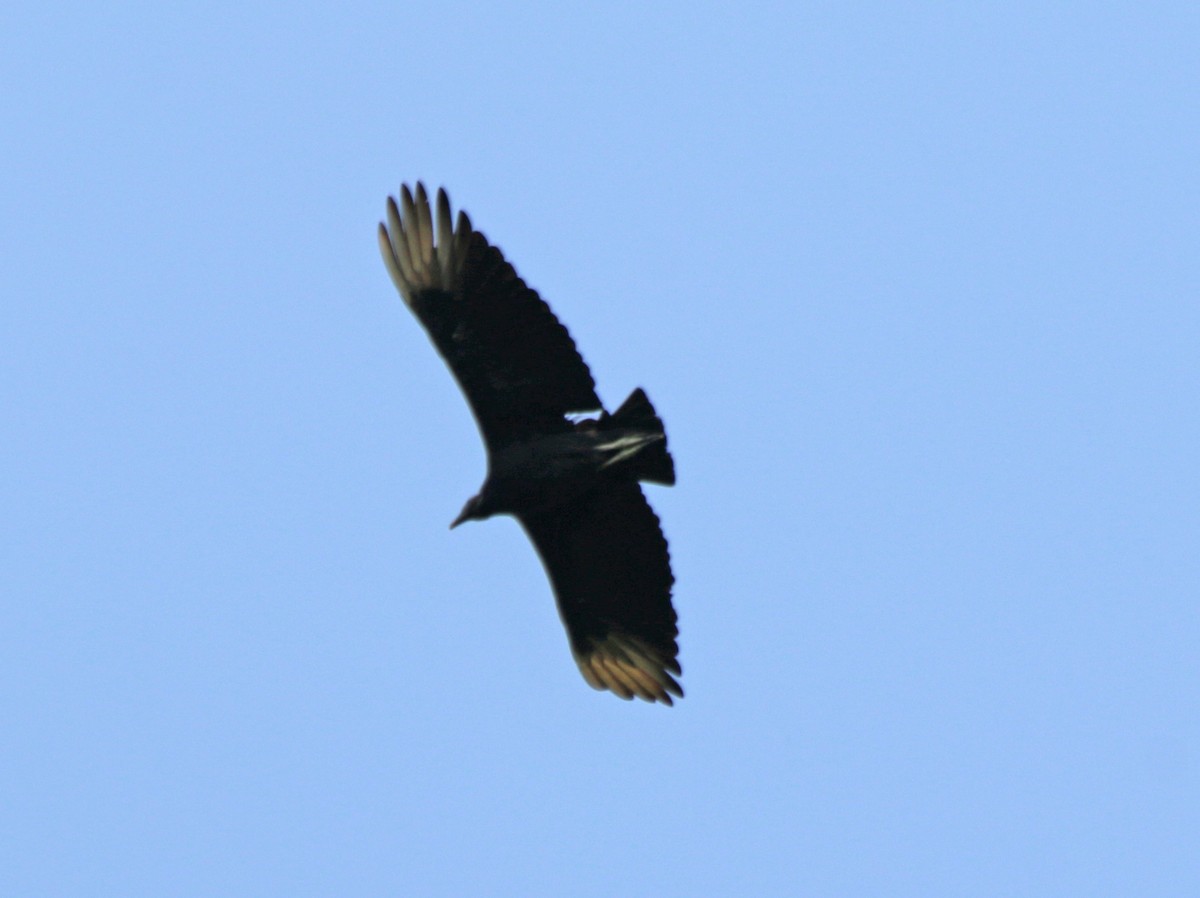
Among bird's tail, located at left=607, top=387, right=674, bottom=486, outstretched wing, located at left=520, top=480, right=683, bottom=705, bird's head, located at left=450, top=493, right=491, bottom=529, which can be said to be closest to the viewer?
bird's tail, located at left=607, top=387, right=674, bottom=486

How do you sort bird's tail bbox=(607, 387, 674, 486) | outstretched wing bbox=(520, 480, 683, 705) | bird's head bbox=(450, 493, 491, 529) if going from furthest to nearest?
1. outstretched wing bbox=(520, 480, 683, 705)
2. bird's head bbox=(450, 493, 491, 529)
3. bird's tail bbox=(607, 387, 674, 486)

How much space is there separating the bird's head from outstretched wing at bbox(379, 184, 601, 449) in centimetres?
52

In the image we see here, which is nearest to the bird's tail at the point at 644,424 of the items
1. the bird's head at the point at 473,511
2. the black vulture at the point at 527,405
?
the black vulture at the point at 527,405

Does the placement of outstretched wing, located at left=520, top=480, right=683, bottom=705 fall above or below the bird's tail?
below

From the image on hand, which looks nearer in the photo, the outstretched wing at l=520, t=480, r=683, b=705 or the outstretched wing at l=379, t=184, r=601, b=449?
the outstretched wing at l=379, t=184, r=601, b=449

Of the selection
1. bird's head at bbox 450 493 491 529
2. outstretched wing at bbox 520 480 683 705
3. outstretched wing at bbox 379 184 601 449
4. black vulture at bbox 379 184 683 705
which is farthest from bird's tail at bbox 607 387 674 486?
bird's head at bbox 450 493 491 529

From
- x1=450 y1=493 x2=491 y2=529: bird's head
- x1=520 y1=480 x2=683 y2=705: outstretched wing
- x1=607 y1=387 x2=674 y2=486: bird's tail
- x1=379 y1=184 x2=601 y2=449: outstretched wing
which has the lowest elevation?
x1=520 y1=480 x2=683 y2=705: outstretched wing

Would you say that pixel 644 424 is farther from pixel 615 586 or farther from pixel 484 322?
pixel 615 586

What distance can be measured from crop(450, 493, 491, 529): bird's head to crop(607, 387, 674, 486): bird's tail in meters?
1.06

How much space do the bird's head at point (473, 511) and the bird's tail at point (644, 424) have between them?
3.49 ft

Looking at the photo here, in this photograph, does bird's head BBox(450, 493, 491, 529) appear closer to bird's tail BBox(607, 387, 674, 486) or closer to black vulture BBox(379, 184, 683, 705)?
black vulture BBox(379, 184, 683, 705)

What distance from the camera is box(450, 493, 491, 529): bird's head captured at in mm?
11547

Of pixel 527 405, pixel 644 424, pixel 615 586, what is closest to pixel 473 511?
pixel 527 405

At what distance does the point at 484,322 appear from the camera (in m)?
11.2
